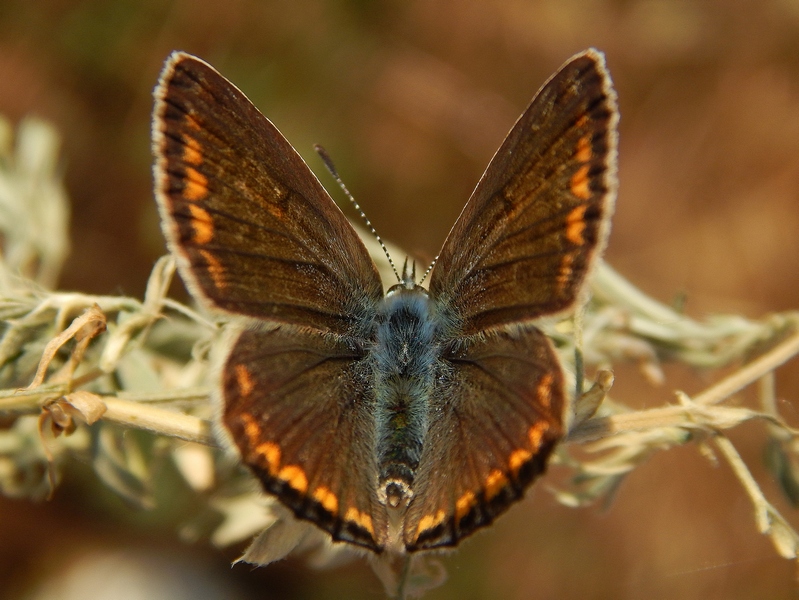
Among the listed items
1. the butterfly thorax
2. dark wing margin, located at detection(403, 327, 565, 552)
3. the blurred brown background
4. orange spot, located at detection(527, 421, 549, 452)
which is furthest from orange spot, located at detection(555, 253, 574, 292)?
the blurred brown background

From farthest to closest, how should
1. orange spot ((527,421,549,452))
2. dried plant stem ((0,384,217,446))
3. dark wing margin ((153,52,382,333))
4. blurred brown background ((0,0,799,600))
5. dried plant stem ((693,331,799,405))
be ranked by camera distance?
blurred brown background ((0,0,799,600)) < dried plant stem ((693,331,799,405)) < dark wing margin ((153,52,382,333)) < dried plant stem ((0,384,217,446)) < orange spot ((527,421,549,452))

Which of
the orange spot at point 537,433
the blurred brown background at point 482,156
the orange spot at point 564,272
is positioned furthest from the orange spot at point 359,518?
the blurred brown background at point 482,156

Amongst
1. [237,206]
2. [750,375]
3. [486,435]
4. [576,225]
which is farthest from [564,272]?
[237,206]

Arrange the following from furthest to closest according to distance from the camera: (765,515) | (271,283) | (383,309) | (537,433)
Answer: (383,309) → (271,283) → (765,515) → (537,433)

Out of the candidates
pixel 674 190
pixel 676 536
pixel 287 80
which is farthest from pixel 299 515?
pixel 674 190

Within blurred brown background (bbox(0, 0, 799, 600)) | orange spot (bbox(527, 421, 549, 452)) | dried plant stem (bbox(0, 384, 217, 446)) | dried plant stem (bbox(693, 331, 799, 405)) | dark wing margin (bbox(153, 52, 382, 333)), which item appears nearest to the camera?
orange spot (bbox(527, 421, 549, 452))

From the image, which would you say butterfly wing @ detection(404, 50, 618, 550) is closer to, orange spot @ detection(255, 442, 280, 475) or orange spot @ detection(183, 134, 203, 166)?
orange spot @ detection(255, 442, 280, 475)

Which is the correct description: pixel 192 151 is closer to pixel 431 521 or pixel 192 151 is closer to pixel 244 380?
pixel 244 380
